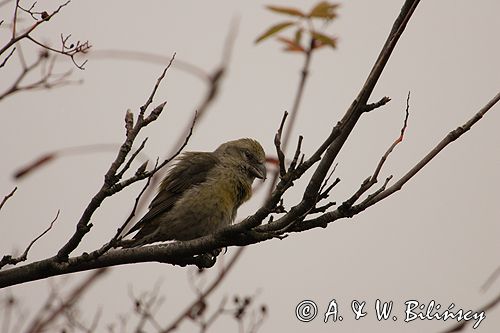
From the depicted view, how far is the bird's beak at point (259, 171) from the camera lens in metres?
7.07

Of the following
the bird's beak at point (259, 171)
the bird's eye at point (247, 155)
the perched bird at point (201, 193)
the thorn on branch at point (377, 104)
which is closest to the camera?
the thorn on branch at point (377, 104)

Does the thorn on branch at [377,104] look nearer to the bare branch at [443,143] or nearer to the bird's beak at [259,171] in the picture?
the bare branch at [443,143]

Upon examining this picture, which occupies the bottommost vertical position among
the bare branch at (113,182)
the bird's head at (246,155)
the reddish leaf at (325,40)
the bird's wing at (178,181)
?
the bare branch at (113,182)

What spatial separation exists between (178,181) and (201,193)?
40 cm

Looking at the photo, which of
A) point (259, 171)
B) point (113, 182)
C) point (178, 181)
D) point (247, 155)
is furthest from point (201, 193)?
point (113, 182)

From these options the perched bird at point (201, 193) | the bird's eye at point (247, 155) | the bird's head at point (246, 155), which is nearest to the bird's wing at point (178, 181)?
the perched bird at point (201, 193)

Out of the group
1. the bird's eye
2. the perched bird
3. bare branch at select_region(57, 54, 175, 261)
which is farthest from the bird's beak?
bare branch at select_region(57, 54, 175, 261)

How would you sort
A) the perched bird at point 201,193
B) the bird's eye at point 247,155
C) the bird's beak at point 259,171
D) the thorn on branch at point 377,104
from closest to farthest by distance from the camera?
1. the thorn on branch at point 377,104
2. the perched bird at point 201,193
3. the bird's beak at point 259,171
4. the bird's eye at point 247,155

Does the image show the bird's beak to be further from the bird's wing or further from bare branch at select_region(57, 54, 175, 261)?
bare branch at select_region(57, 54, 175, 261)

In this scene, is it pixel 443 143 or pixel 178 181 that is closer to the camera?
pixel 443 143

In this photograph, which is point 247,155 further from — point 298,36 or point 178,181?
point 298,36

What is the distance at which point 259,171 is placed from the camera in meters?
7.13

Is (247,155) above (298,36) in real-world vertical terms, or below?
above

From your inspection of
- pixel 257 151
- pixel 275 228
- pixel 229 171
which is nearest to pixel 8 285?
pixel 275 228
